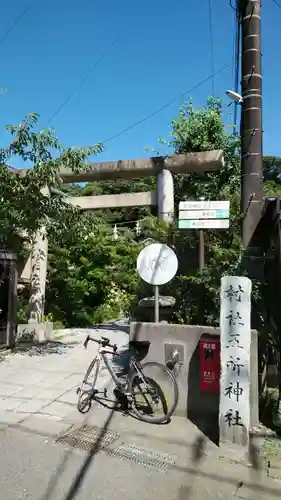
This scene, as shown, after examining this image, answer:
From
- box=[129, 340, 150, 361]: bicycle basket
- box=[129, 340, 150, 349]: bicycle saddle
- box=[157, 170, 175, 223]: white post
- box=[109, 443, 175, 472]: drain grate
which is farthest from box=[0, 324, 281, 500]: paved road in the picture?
box=[157, 170, 175, 223]: white post

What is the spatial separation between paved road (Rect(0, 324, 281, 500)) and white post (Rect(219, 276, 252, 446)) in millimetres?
270

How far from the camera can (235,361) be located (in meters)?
4.89

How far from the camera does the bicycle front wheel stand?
18.7 ft

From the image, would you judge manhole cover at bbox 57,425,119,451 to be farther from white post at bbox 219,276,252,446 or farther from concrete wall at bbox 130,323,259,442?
white post at bbox 219,276,252,446

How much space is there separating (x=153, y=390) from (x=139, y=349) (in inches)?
28.6

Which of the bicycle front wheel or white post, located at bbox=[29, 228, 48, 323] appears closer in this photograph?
the bicycle front wheel

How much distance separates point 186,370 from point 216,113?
1006cm

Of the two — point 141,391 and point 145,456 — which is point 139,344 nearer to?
point 141,391

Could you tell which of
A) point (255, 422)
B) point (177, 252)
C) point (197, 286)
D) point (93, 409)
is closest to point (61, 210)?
point (177, 252)

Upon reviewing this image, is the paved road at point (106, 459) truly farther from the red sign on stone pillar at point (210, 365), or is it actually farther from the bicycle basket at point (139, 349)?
the bicycle basket at point (139, 349)

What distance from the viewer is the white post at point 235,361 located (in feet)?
15.7

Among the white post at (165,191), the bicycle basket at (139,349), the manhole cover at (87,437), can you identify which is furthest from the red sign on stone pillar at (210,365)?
the white post at (165,191)

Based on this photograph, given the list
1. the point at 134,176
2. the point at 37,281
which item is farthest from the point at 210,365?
the point at 37,281

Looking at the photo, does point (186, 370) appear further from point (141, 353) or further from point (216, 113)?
point (216, 113)
